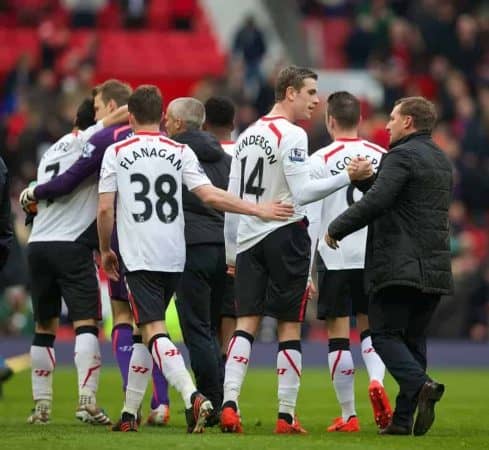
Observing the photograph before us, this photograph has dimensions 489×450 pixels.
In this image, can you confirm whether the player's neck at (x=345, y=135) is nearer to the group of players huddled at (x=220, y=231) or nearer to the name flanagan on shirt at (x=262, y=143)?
the group of players huddled at (x=220, y=231)

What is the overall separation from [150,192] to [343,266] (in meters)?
1.70

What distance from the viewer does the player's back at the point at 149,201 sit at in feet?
35.8

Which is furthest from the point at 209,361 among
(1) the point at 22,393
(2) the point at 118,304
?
(1) the point at 22,393

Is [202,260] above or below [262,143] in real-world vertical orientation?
below

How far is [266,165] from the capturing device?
11.0 meters

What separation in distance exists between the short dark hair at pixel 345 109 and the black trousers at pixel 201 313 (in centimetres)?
123

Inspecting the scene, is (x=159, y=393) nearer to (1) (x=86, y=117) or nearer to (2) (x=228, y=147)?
(2) (x=228, y=147)

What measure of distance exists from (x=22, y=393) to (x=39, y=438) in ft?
16.6

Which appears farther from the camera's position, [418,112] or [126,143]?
[418,112]

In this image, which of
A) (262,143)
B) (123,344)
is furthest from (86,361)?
(262,143)

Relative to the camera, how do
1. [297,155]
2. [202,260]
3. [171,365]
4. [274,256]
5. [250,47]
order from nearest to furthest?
[171,365]
[297,155]
[274,256]
[202,260]
[250,47]

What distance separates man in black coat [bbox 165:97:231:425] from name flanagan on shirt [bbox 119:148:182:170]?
0.89 meters

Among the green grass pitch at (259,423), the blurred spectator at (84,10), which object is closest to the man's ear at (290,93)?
the green grass pitch at (259,423)

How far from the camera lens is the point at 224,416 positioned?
35.4 feet
